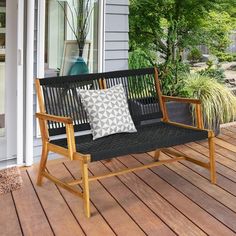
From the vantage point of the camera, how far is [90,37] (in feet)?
13.1

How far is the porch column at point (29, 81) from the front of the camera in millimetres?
3506

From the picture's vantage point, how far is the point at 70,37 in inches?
153

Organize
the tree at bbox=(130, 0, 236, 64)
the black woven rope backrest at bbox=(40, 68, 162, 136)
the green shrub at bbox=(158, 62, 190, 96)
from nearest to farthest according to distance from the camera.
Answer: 1. the black woven rope backrest at bbox=(40, 68, 162, 136)
2. the green shrub at bbox=(158, 62, 190, 96)
3. the tree at bbox=(130, 0, 236, 64)

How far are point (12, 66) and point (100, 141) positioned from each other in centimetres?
116

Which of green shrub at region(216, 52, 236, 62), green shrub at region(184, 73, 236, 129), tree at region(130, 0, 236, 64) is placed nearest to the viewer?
green shrub at region(184, 73, 236, 129)

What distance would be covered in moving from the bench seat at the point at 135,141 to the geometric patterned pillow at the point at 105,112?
6 centimetres

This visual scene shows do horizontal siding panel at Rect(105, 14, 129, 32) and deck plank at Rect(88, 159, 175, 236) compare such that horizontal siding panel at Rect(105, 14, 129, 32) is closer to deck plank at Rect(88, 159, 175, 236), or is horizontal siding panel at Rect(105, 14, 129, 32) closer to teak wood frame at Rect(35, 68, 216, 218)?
teak wood frame at Rect(35, 68, 216, 218)

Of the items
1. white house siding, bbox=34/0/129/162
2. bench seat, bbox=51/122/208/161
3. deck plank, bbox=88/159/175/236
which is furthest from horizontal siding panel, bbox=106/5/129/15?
deck plank, bbox=88/159/175/236

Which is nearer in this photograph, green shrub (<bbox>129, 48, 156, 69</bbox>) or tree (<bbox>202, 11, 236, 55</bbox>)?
green shrub (<bbox>129, 48, 156, 69</bbox>)

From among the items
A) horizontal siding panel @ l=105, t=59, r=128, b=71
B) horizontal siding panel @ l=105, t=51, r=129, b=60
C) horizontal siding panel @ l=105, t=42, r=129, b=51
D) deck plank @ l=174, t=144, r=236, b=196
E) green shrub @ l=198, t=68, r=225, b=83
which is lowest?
deck plank @ l=174, t=144, r=236, b=196

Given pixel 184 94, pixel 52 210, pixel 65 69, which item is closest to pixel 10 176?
pixel 52 210

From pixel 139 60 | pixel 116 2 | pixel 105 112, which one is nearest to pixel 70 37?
pixel 116 2

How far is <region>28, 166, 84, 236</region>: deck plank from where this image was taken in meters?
2.49

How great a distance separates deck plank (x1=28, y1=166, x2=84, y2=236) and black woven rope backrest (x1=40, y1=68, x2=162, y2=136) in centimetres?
44
